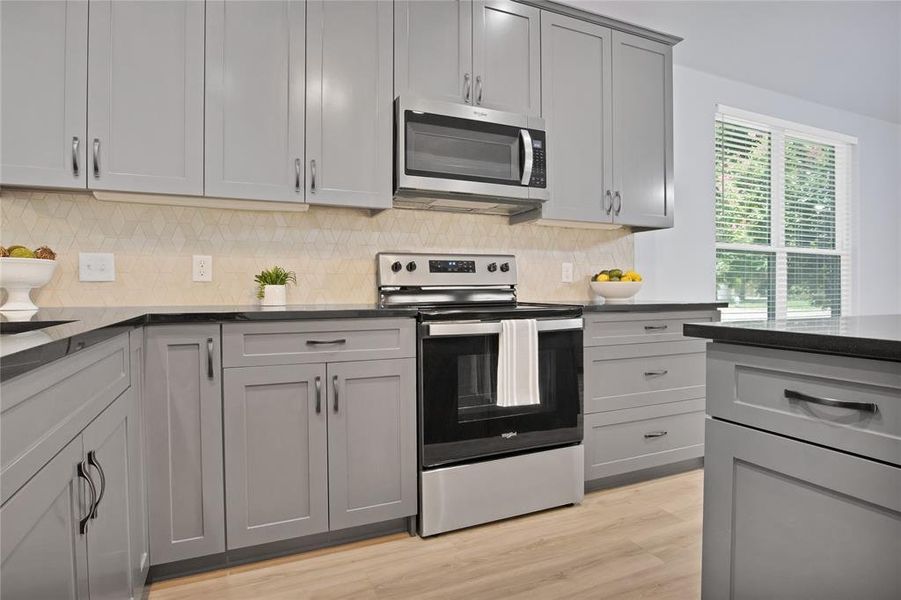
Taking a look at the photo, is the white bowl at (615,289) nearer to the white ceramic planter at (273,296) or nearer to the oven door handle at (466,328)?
the oven door handle at (466,328)

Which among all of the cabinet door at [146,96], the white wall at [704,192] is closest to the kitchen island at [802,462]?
the cabinet door at [146,96]

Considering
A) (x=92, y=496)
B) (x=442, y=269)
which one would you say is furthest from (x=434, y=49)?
(x=92, y=496)

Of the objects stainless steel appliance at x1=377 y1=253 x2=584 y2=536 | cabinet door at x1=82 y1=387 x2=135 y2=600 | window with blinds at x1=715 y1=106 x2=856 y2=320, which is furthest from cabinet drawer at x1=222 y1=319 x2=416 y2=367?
window with blinds at x1=715 y1=106 x2=856 y2=320

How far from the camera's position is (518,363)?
2.29 m

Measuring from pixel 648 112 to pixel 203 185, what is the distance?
2.57 m

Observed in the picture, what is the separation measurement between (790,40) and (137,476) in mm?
4297

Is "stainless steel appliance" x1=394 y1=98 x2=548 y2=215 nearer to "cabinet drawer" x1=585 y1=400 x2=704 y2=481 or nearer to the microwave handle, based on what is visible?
the microwave handle

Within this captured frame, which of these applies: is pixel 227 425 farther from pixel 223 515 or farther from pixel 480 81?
pixel 480 81

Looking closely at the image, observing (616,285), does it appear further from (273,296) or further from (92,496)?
(92,496)

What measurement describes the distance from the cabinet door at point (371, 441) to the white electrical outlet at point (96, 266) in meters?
1.10

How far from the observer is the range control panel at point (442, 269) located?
8.69 feet

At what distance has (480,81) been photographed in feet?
8.80

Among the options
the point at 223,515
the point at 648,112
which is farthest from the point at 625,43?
the point at 223,515

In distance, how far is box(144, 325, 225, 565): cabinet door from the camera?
5.91 feet
